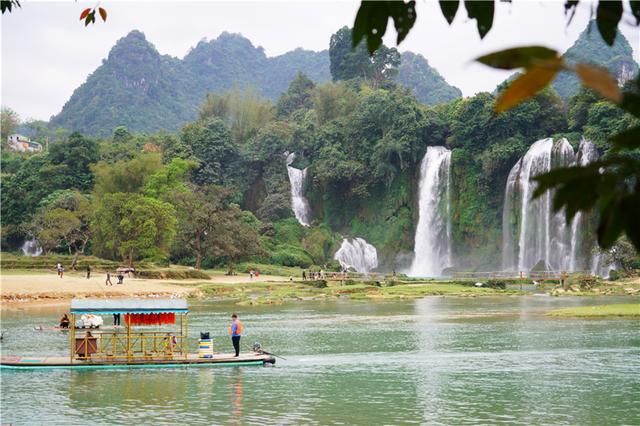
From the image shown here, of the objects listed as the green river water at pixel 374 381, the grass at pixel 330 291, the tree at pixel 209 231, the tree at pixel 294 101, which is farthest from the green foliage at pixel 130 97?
the green river water at pixel 374 381

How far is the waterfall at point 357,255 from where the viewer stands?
75.4 meters

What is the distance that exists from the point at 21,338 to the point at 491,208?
52.4m

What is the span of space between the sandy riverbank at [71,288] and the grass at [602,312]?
21243mm

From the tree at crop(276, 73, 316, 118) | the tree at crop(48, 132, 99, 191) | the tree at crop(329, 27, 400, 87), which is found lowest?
the tree at crop(48, 132, 99, 191)

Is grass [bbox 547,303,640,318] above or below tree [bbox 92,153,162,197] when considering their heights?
below

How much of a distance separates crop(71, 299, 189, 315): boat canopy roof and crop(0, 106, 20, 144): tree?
10470 cm

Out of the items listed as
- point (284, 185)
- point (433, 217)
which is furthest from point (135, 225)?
point (433, 217)

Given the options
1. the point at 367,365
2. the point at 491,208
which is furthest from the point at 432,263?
the point at 367,365

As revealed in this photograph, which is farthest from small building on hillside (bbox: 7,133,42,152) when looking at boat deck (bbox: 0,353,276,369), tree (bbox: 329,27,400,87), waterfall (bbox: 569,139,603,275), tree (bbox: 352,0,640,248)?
tree (bbox: 352,0,640,248)

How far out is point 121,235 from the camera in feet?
195

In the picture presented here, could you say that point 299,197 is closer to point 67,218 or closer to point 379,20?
point 67,218

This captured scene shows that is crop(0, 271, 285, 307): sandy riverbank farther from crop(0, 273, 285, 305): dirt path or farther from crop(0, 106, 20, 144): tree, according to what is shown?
Answer: crop(0, 106, 20, 144): tree

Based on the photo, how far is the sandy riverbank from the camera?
144 ft

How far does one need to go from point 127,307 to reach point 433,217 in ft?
181
